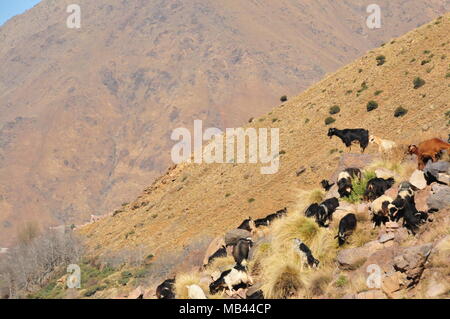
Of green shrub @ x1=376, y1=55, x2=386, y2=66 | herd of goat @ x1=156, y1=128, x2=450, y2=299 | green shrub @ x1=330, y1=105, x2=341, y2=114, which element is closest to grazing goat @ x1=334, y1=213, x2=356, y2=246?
herd of goat @ x1=156, y1=128, x2=450, y2=299

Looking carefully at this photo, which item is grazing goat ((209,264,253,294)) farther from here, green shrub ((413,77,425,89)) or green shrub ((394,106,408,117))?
green shrub ((413,77,425,89))

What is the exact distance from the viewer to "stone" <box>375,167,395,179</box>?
49.8ft

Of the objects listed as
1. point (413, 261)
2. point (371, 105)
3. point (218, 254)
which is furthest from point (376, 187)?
point (371, 105)

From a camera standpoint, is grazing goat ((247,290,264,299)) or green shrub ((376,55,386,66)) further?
green shrub ((376,55,386,66))

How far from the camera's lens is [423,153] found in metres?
14.4

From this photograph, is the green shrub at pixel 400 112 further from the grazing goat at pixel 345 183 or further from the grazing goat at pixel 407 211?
the grazing goat at pixel 407 211

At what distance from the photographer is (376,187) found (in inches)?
560

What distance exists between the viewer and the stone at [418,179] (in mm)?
13531

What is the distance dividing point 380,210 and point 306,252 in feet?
6.89

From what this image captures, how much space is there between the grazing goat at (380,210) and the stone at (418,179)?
112cm

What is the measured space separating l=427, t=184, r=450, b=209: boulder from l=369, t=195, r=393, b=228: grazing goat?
3.01ft

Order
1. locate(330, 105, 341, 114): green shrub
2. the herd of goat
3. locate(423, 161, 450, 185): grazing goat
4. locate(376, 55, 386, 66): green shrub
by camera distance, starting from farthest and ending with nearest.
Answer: locate(376, 55, 386, 66): green shrub < locate(330, 105, 341, 114): green shrub < locate(423, 161, 450, 185): grazing goat < the herd of goat
